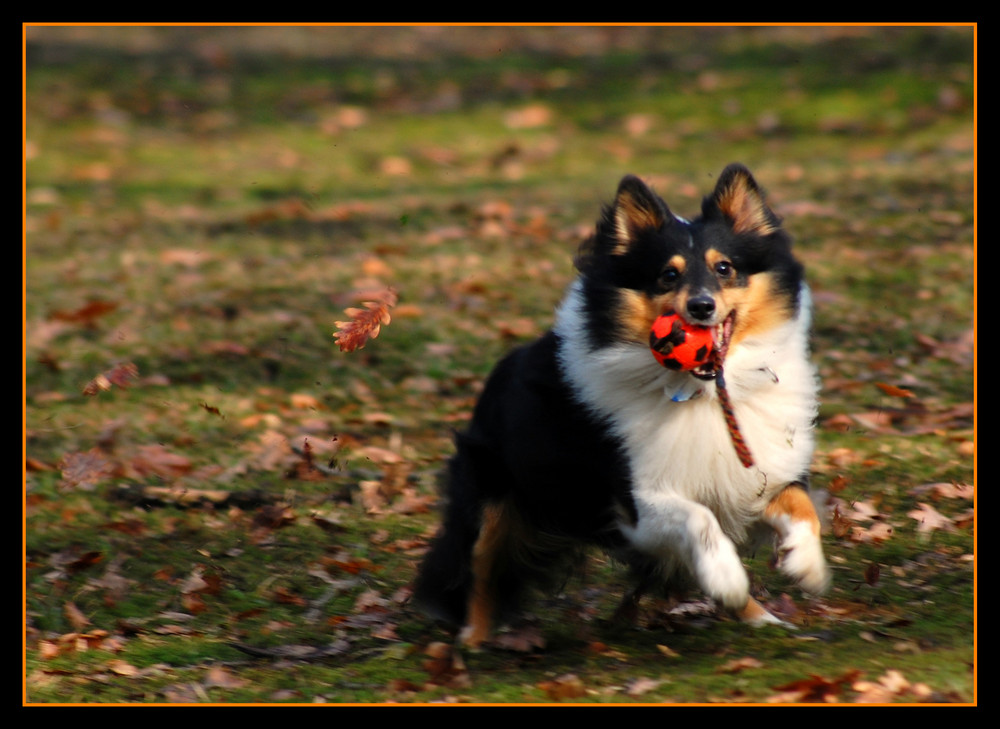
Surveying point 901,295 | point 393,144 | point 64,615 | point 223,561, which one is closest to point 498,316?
point 901,295

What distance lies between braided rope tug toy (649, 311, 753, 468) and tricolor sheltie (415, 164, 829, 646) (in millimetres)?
11

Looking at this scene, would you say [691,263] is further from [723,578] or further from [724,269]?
[723,578]

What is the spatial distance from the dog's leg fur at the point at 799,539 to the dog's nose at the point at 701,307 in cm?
74

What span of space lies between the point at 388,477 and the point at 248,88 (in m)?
11.1

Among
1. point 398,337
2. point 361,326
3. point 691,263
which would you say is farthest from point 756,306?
point 398,337

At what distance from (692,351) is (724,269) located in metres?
0.36

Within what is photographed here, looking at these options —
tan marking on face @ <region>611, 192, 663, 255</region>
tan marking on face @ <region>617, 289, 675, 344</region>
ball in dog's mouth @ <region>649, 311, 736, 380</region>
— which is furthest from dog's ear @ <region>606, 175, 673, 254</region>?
ball in dog's mouth @ <region>649, 311, 736, 380</region>

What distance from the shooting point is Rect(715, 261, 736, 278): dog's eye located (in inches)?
167

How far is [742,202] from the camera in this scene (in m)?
4.40

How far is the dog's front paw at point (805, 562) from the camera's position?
406 cm

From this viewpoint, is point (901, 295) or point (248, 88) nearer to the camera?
point (901, 295)

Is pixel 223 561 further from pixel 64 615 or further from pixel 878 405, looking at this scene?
pixel 878 405

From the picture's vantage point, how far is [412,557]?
18.2 ft

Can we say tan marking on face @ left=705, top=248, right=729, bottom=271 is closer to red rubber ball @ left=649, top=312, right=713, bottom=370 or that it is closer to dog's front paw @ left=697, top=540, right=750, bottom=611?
red rubber ball @ left=649, top=312, right=713, bottom=370
